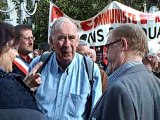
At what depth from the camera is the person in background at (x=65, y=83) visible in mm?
3953

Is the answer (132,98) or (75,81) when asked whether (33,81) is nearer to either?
(75,81)

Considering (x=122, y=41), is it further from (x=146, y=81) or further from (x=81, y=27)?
(x=81, y=27)

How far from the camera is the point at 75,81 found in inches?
160

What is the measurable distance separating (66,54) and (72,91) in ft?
1.13

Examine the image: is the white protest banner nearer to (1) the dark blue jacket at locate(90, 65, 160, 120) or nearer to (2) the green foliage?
(1) the dark blue jacket at locate(90, 65, 160, 120)

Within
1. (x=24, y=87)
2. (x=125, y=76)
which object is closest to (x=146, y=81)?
(x=125, y=76)

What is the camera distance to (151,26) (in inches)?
420

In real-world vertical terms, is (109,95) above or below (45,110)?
above

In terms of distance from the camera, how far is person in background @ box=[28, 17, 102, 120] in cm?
395

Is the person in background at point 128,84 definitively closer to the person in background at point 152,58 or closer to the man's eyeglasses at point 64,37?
the man's eyeglasses at point 64,37

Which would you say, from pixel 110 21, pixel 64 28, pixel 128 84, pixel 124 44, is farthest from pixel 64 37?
pixel 110 21

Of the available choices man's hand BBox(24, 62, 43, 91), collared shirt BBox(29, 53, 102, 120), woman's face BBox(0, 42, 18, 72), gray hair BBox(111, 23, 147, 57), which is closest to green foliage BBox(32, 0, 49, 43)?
collared shirt BBox(29, 53, 102, 120)

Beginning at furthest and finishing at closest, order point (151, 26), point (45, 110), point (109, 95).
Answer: point (151, 26)
point (45, 110)
point (109, 95)

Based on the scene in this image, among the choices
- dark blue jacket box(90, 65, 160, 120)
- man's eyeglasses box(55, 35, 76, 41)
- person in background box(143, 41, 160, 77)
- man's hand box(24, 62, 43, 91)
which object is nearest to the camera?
dark blue jacket box(90, 65, 160, 120)
